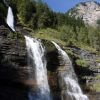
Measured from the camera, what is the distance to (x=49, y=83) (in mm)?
50156

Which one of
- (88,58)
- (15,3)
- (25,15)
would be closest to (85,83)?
(88,58)

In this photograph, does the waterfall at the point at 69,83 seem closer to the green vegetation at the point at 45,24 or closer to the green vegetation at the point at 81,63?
the green vegetation at the point at 81,63

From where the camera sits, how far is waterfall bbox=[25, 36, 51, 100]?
47.7 metres

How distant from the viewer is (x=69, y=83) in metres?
53.3

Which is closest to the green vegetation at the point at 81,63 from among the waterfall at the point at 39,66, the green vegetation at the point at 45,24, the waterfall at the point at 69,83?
the waterfall at the point at 69,83

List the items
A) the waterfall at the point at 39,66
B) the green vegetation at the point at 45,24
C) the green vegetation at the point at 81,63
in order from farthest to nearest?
the green vegetation at the point at 45,24, the green vegetation at the point at 81,63, the waterfall at the point at 39,66

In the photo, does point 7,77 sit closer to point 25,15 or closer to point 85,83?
point 85,83

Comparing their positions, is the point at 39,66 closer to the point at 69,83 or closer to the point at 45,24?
the point at 69,83

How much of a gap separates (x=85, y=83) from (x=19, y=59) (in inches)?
590

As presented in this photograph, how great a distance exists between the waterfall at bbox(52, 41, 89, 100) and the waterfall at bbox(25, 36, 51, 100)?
3300mm

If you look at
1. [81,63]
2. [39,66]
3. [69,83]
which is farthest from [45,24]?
[39,66]

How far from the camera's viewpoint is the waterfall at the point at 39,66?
1876 inches

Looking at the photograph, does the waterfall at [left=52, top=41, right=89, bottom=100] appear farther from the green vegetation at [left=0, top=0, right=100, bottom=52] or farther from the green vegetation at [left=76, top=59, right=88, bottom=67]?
the green vegetation at [left=0, top=0, right=100, bottom=52]

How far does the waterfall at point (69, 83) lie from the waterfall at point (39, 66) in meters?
3.30
